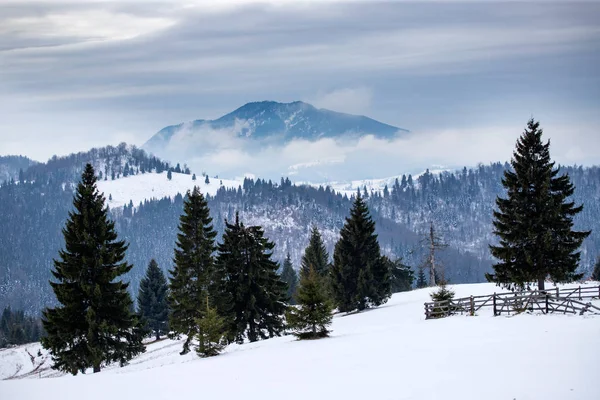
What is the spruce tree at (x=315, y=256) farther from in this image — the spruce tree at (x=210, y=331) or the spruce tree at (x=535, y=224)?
the spruce tree at (x=210, y=331)

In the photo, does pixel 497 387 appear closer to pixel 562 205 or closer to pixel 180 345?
pixel 562 205

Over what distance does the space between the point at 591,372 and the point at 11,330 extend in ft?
431

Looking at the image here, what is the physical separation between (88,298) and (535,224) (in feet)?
99.1

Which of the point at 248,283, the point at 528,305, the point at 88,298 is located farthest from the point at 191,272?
the point at 528,305

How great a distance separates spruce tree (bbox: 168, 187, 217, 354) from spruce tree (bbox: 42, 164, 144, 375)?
6.45m

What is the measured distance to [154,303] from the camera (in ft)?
303

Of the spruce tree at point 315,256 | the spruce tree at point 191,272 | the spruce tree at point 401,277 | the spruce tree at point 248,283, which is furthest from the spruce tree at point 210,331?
the spruce tree at point 401,277

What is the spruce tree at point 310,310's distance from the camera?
125 ft

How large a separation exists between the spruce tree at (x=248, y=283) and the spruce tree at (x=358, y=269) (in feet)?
42.2

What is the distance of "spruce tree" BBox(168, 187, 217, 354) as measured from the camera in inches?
1869

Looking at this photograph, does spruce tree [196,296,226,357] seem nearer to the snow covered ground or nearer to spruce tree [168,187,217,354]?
the snow covered ground

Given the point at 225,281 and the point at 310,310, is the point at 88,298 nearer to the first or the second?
the point at 225,281

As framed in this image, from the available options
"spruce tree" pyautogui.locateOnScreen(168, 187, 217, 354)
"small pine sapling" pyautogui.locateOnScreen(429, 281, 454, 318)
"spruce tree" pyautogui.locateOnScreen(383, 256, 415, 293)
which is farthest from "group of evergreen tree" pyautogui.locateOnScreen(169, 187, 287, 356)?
"spruce tree" pyautogui.locateOnScreen(383, 256, 415, 293)

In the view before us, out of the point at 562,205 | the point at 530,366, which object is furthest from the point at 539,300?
the point at 530,366
